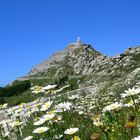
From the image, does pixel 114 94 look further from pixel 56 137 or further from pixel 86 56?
pixel 86 56

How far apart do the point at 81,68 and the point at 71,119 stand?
162 ft

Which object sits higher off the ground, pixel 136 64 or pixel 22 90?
pixel 22 90

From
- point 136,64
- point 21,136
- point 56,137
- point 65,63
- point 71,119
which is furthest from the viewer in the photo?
point 65,63

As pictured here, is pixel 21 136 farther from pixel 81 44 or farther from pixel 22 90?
pixel 81 44

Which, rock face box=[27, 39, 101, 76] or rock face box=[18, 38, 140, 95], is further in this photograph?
rock face box=[27, 39, 101, 76]

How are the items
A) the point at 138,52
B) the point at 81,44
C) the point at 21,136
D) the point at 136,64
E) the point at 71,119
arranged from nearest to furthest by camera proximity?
the point at 71,119 < the point at 21,136 < the point at 136,64 < the point at 138,52 < the point at 81,44

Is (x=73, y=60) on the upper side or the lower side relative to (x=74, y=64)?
upper

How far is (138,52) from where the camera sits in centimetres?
4559

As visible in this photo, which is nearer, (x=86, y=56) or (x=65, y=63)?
(x=86, y=56)

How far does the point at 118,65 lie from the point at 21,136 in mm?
27984

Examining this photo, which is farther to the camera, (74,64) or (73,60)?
(73,60)

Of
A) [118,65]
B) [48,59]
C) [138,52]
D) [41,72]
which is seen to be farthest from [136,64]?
[48,59]

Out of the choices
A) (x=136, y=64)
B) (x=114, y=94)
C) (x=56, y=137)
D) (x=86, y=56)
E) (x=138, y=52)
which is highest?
(x=86, y=56)

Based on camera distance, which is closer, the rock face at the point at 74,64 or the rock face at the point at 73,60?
the rock face at the point at 74,64
